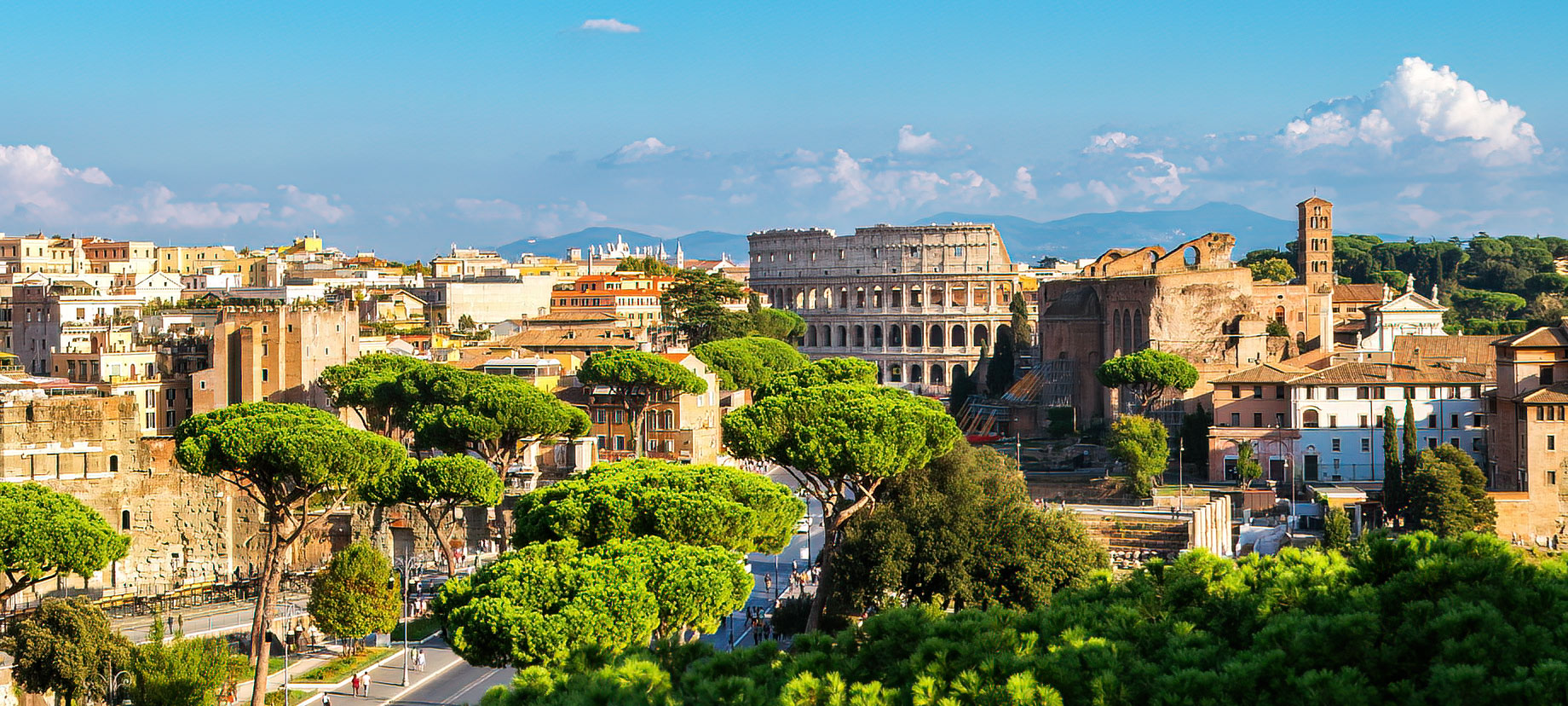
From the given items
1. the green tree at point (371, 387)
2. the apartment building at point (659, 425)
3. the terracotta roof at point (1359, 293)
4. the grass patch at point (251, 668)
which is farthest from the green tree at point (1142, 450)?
the terracotta roof at point (1359, 293)

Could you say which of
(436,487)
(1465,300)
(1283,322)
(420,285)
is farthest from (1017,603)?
(1465,300)

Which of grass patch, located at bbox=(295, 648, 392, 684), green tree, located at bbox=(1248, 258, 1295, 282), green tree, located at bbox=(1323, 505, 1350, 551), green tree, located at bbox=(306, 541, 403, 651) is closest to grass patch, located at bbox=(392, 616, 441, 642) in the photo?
grass patch, located at bbox=(295, 648, 392, 684)

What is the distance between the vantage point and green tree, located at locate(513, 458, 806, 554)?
91.3 feet

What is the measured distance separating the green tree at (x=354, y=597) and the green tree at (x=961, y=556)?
8.10 meters

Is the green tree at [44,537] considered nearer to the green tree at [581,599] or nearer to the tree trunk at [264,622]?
the tree trunk at [264,622]

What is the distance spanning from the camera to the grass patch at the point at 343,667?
29.3 meters

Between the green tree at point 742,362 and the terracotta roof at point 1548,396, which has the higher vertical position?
the green tree at point 742,362

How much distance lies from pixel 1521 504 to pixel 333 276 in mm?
69763

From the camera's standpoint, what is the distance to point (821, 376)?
55.2 metres

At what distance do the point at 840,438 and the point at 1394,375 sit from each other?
21.8 meters

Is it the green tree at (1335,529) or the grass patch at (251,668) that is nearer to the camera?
the grass patch at (251,668)

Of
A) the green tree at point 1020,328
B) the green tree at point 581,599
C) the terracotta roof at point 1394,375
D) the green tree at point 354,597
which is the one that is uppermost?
the green tree at point 1020,328

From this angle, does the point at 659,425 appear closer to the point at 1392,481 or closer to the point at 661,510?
the point at 1392,481

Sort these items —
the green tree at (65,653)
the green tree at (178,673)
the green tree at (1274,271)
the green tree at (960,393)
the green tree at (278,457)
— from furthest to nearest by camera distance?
the green tree at (1274,271), the green tree at (960,393), the green tree at (278,457), the green tree at (65,653), the green tree at (178,673)
